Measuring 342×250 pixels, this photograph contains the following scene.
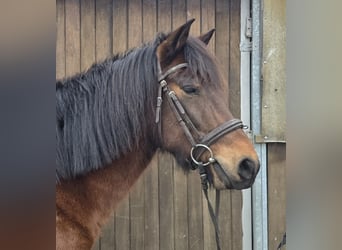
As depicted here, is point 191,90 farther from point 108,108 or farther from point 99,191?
point 99,191

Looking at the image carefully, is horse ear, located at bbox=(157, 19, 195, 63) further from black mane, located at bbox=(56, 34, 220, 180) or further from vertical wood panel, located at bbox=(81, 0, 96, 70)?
vertical wood panel, located at bbox=(81, 0, 96, 70)

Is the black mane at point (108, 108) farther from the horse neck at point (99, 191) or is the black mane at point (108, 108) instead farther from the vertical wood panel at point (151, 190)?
the vertical wood panel at point (151, 190)

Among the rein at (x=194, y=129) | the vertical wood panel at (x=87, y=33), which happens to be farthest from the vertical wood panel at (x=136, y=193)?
the rein at (x=194, y=129)

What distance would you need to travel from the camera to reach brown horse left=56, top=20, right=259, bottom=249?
3.87 feet

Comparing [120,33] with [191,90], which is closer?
[191,90]

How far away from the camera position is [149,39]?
4.43 ft

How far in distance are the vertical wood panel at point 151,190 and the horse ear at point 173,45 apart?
0.13 meters

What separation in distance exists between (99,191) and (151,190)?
0.70ft

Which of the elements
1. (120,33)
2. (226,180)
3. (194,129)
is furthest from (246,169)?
(120,33)
